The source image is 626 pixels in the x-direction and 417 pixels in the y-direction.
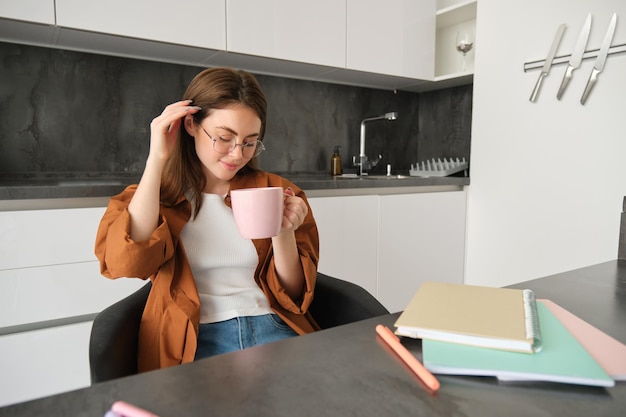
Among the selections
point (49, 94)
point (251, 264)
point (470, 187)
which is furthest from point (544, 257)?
point (49, 94)

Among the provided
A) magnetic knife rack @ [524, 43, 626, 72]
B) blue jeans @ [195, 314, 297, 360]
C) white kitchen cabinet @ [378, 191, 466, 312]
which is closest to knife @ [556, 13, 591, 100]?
magnetic knife rack @ [524, 43, 626, 72]

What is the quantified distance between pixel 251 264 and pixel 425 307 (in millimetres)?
592

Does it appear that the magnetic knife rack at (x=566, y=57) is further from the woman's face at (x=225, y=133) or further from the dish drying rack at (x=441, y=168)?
the woman's face at (x=225, y=133)

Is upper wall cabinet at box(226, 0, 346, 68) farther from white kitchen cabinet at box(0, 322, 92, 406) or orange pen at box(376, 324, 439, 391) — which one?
orange pen at box(376, 324, 439, 391)

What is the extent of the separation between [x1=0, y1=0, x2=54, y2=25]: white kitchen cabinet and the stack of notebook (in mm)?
1631

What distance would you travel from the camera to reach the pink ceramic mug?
27.5 inches

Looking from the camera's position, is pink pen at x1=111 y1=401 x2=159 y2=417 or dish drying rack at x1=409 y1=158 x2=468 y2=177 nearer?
pink pen at x1=111 y1=401 x2=159 y2=417

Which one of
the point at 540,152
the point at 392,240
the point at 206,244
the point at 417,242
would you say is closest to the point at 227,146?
the point at 206,244

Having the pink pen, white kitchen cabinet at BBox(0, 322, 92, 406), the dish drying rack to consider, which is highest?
the dish drying rack

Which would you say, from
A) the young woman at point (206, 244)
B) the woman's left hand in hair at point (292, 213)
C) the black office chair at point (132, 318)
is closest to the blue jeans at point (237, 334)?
the young woman at point (206, 244)

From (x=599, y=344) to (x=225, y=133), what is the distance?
2.54 feet

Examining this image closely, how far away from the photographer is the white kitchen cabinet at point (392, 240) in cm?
200

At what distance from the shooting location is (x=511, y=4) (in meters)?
2.16

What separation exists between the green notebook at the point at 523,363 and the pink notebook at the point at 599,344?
0.02 meters
